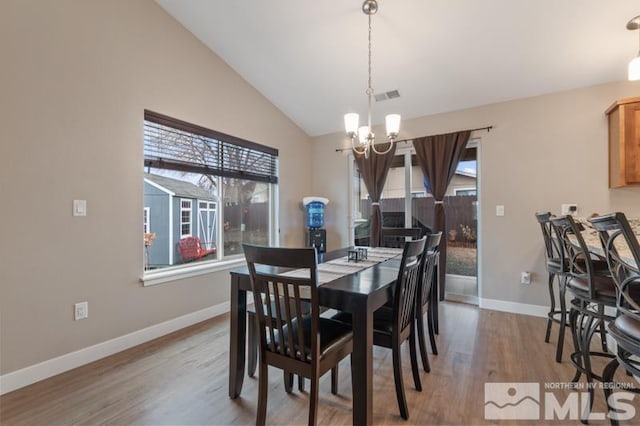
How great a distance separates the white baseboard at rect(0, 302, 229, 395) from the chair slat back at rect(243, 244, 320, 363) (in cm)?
170

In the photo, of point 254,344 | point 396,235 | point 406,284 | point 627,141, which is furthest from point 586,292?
point 254,344

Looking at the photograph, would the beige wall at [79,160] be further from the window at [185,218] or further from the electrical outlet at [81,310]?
the window at [185,218]

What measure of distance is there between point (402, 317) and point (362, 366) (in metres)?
0.47

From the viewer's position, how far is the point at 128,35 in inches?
102

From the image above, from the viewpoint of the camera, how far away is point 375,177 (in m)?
4.26

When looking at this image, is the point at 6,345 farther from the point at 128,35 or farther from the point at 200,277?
the point at 128,35

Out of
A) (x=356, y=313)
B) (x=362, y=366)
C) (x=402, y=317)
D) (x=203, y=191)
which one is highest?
(x=203, y=191)

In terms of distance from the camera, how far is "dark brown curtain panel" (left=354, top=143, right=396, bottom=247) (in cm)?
420

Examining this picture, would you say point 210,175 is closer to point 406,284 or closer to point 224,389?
point 224,389

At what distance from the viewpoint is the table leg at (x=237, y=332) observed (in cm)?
182

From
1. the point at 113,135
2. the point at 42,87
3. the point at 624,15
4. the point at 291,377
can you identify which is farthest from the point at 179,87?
the point at 624,15

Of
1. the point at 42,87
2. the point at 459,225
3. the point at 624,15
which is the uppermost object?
the point at 624,15

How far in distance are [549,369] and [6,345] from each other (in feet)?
12.3

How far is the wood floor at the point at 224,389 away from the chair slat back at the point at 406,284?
0.50 metres
